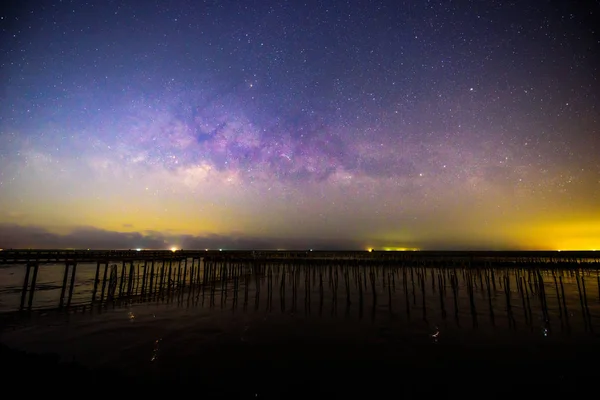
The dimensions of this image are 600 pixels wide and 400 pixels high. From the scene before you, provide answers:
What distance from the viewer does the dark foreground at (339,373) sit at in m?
6.90

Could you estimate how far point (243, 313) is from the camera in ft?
53.0

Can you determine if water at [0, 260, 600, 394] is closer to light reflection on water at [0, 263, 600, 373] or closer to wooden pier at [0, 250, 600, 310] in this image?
light reflection on water at [0, 263, 600, 373]

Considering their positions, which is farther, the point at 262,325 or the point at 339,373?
the point at 262,325

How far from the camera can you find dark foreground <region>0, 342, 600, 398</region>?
6.90 metres

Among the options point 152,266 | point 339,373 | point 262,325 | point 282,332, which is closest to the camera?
point 339,373

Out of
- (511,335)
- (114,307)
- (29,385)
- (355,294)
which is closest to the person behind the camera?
(29,385)

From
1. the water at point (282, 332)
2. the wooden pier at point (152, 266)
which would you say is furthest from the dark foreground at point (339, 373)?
the wooden pier at point (152, 266)

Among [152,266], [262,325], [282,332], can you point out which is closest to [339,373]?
[282,332]

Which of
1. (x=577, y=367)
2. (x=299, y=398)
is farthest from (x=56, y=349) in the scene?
(x=577, y=367)

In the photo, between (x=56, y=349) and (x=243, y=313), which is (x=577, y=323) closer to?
(x=243, y=313)

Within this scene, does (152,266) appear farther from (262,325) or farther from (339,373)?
(339,373)

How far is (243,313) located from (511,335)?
1363cm

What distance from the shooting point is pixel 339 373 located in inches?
339

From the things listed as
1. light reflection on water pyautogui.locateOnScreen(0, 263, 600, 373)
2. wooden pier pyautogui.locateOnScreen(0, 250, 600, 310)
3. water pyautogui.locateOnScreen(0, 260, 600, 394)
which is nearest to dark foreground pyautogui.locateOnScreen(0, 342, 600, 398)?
water pyautogui.locateOnScreen(0, 260, 600, 394)
